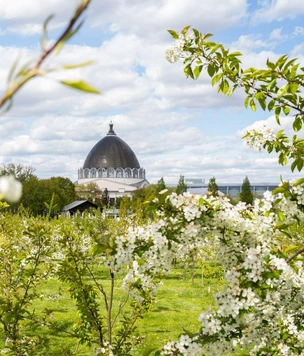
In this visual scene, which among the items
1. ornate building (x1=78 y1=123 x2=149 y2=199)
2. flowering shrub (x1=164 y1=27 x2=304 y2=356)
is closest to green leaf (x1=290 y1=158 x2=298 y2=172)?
flowering shrub (x1=164 y1=27 x2=304 y2=356)

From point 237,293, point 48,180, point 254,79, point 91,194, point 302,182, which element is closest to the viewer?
point 237,293

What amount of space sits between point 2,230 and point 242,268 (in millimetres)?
4933

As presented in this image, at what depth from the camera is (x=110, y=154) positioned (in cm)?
11238

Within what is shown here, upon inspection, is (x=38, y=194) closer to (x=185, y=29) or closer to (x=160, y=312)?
(x=160, y=312)

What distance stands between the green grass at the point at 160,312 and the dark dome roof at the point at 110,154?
97.1 metres

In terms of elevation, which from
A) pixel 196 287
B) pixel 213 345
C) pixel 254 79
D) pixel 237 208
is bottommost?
pixel 196 287

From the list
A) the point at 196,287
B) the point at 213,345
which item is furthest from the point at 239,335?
the point at 196,287

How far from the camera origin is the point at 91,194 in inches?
2926

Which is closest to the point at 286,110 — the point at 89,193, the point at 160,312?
the point at 160,312

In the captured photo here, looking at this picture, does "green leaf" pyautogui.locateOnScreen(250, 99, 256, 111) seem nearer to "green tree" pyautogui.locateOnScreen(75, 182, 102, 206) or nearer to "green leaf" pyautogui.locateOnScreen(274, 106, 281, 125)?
"green leaf" pyautogui.locateOnScreen(274, 106, 281, 125)

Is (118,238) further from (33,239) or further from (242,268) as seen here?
(33,239)

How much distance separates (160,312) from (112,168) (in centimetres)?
10163

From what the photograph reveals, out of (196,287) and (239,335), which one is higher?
(239,335)

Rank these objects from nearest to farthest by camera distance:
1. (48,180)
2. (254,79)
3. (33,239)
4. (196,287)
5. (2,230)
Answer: (254,79) < (33,239) < (2,230) < (196,287) < (48,180)
